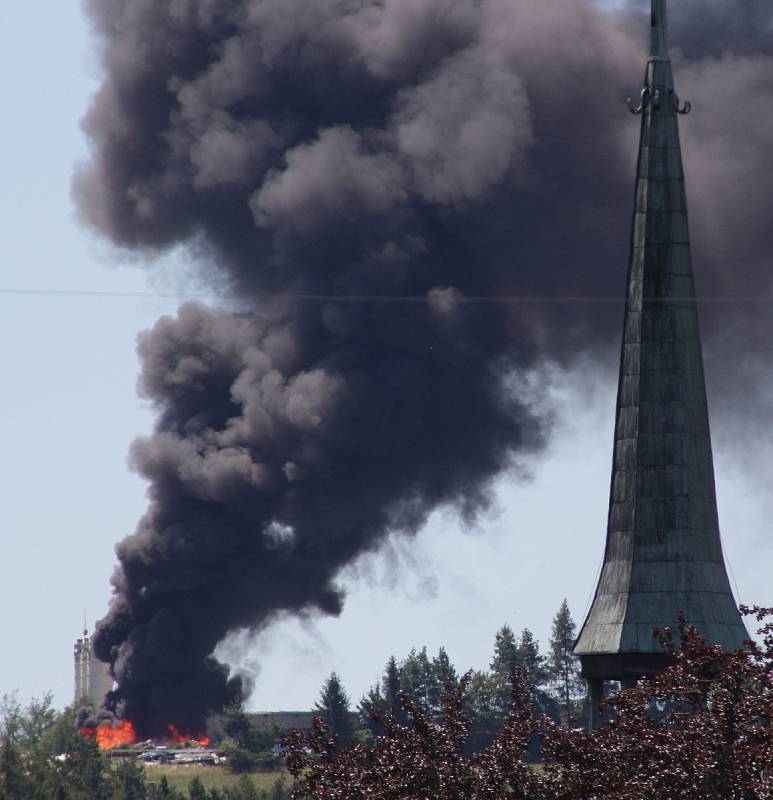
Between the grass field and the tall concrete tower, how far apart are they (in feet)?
298

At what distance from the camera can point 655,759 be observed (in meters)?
27.1

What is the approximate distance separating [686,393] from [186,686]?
85.3 metres

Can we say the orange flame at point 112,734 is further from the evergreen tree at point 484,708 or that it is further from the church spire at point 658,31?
the church spire at point 658,31

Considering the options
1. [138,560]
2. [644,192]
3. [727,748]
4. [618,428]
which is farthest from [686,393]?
[138,560]

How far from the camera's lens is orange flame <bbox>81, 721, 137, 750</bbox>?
4811 inches

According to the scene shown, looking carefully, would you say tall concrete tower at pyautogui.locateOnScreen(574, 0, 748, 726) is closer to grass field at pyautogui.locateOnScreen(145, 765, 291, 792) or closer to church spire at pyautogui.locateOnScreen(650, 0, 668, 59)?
church spire at pyautogui.locateOnScreen(650, 0, 668, 59)

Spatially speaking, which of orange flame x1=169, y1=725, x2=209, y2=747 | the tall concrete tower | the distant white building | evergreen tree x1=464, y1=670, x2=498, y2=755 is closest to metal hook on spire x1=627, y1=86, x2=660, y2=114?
the tall concrete tower

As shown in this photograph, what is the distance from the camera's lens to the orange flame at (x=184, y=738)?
12106cm

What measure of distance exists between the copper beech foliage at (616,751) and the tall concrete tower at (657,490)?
2.86m

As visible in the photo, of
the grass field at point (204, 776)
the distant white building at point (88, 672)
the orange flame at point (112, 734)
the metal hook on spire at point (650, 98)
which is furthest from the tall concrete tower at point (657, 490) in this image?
the distant white building at point (88, 672)

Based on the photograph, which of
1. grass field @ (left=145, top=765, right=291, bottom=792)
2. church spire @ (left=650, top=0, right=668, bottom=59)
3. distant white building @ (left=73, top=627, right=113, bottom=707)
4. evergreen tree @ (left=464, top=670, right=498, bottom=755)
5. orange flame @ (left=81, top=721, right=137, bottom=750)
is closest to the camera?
church spire @ (left=650, top=0, right=668, bottom=59)

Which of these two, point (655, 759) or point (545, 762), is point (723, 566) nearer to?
point (545, 762)

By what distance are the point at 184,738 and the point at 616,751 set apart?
98.2 m

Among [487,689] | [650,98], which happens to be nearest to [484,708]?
[487,689]
